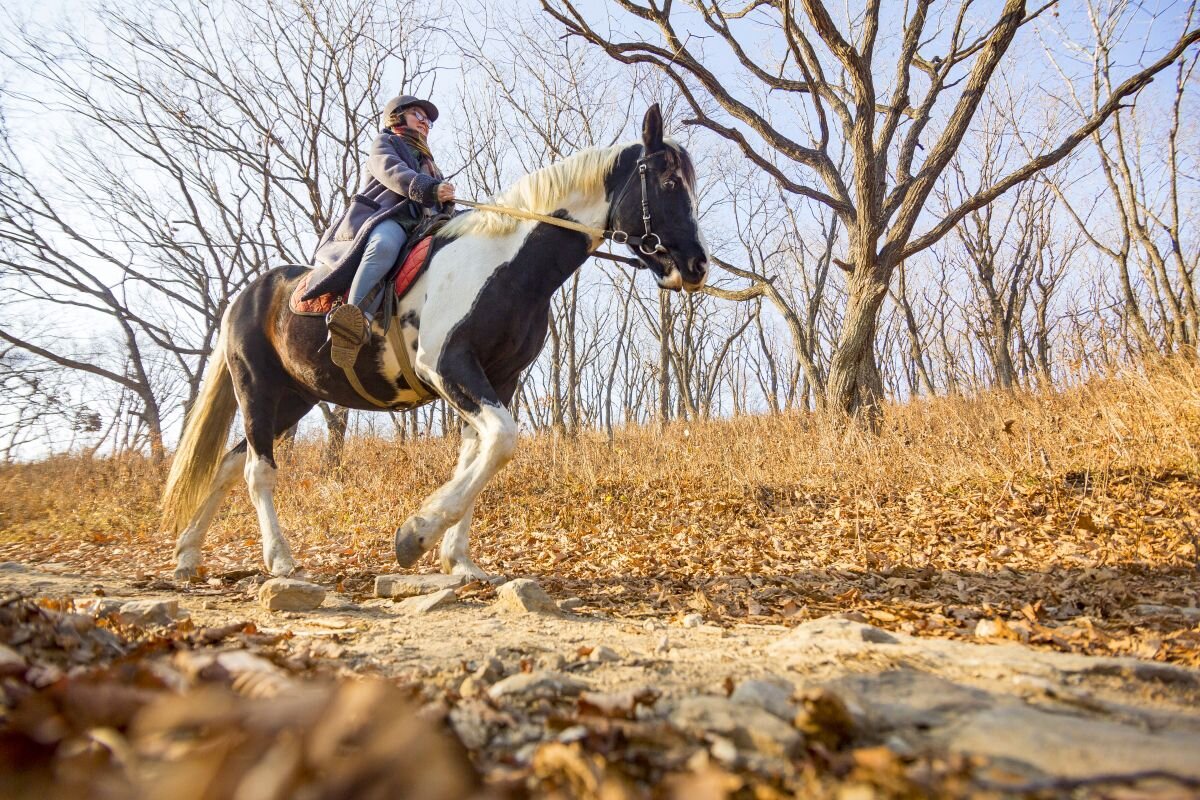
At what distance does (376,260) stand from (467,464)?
1.54 m

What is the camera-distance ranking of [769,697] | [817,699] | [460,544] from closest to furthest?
[817,699] < [769,697] < [460,544]

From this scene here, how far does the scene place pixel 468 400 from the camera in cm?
372

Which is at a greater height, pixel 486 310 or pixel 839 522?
pixel 486 310

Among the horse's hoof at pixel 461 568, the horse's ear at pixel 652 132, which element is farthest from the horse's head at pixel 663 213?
the horse's hoof at pixel 461 568

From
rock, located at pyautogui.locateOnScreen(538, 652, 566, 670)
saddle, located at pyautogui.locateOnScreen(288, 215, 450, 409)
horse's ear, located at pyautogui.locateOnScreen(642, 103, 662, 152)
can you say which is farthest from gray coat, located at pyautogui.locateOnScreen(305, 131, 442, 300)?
rock, located at pyautogui.locateOnScreen(538, 652, 566, 670)

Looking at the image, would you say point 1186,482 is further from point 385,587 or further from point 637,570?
point 385,587

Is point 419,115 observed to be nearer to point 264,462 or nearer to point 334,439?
point 264,462

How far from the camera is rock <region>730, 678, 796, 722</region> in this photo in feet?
4.14

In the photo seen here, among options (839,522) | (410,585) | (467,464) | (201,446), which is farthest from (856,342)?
(201,446)

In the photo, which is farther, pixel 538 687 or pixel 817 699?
pixel 538 687

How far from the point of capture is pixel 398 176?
13.8 feet

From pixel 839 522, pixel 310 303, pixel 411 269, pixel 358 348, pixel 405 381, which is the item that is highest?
pixel 411 269

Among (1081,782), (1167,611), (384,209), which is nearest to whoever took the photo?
(1081,782)

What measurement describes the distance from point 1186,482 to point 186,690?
22.5ft
